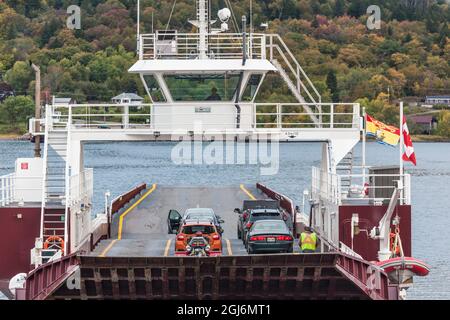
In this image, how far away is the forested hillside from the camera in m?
117

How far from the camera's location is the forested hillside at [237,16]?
385 feet

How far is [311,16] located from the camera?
19462 cm

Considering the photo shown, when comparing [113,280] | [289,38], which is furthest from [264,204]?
[289,38]

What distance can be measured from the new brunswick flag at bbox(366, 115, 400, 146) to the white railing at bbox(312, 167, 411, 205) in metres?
1.83

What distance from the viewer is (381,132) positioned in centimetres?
3562

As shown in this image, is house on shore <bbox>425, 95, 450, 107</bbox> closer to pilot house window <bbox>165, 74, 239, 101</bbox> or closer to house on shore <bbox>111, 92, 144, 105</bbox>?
house on shore <bbox>111, 92, 144, 105</bbox>

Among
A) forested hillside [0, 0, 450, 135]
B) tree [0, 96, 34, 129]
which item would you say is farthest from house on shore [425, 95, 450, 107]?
tree [0, 96, 34, 129]

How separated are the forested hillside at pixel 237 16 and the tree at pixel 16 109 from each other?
161 cm

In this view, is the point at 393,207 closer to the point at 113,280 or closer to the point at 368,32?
the point at 113,280

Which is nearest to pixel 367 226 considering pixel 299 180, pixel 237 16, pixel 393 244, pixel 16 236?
pixel 393 244

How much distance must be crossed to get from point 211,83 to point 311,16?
16229 centimetres

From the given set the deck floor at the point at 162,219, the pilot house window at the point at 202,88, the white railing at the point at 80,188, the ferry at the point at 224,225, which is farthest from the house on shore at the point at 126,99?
the deck floor at the point at 162,219

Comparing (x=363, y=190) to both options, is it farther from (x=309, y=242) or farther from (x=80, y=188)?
(x=80, y=188)

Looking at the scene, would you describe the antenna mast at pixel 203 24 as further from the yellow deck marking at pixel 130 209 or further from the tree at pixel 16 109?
the tree at pixel 16 109
